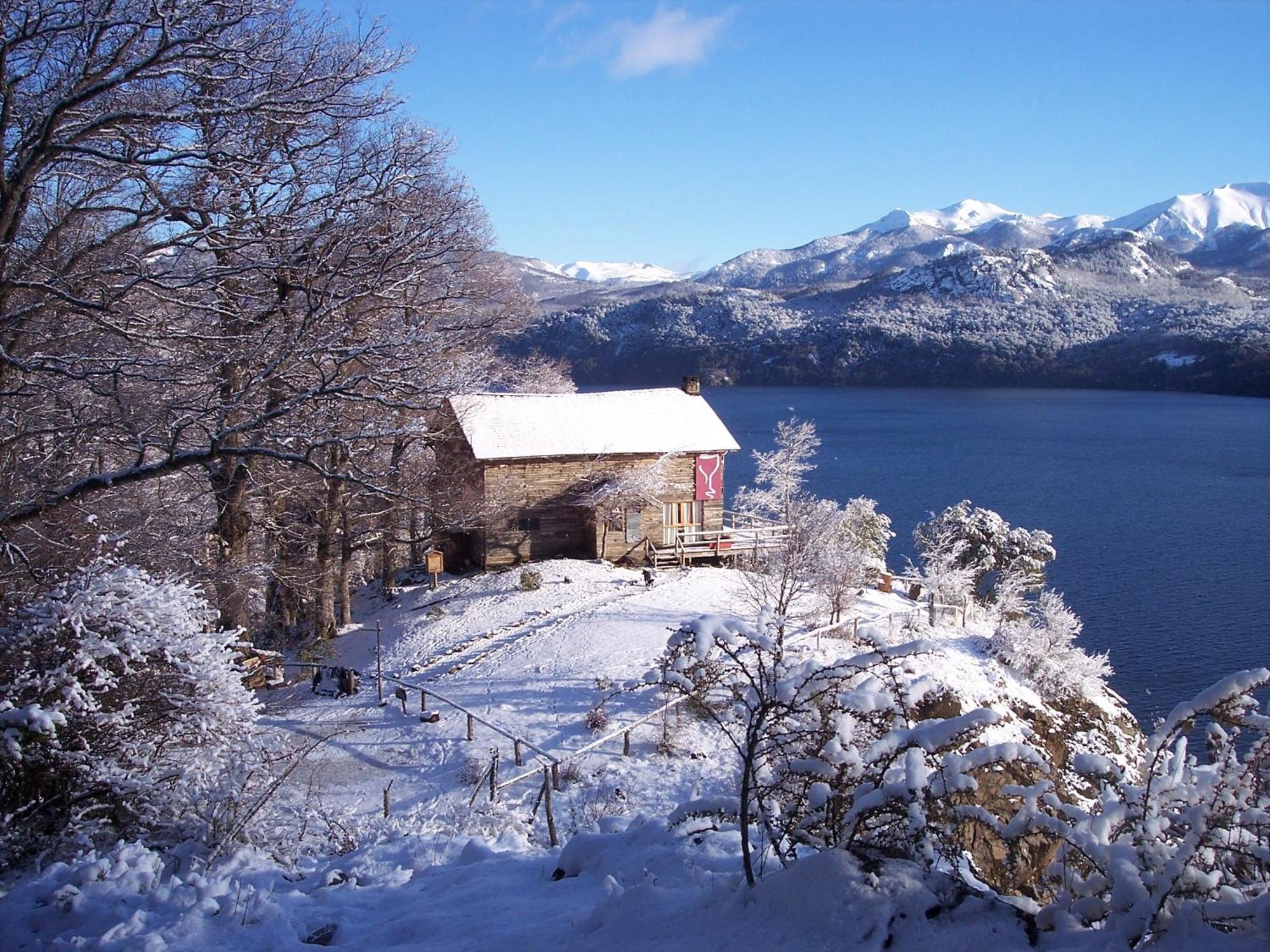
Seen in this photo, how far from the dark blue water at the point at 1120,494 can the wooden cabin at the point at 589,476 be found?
49.2 ft

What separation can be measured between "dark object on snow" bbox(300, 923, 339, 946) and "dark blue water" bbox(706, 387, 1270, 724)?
2727cm

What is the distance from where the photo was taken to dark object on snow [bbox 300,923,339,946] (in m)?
5.00

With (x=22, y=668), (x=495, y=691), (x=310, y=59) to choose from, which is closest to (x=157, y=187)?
(x=310, y=59)

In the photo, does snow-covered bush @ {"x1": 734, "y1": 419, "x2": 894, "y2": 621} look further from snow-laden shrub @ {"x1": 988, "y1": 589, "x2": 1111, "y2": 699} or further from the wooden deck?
snow-laden shrub @ {"x1": 988, "y1": 589, "x2": 1111, "y2": 699}

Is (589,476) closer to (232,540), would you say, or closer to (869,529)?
(232,540)

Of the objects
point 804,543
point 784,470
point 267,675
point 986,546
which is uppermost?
point 784,470

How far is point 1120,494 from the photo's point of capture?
2270 inches

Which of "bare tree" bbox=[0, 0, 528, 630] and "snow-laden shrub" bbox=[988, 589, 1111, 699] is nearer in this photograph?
"bare tree" bbox=[0, 0, 528, 630]

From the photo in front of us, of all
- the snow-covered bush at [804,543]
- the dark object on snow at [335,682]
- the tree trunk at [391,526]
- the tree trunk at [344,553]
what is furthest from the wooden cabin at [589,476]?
the dark object on snow at [335,682]

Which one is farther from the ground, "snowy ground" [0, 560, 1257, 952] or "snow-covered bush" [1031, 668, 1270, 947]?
"snow-covered bush" [1031, 668, 1270, 947]

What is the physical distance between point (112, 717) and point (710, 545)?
22.4m

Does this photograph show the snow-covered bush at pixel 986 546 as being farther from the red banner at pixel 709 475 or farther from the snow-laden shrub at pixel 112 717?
the snow-laden shrub at pixel 112 717

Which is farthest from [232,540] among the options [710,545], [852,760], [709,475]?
[709,475]

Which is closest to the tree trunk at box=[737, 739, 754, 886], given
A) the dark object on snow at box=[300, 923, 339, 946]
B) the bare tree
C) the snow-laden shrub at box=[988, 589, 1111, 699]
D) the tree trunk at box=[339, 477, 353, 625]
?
the dark object on snow at box=[300, 923, 339, 946]
